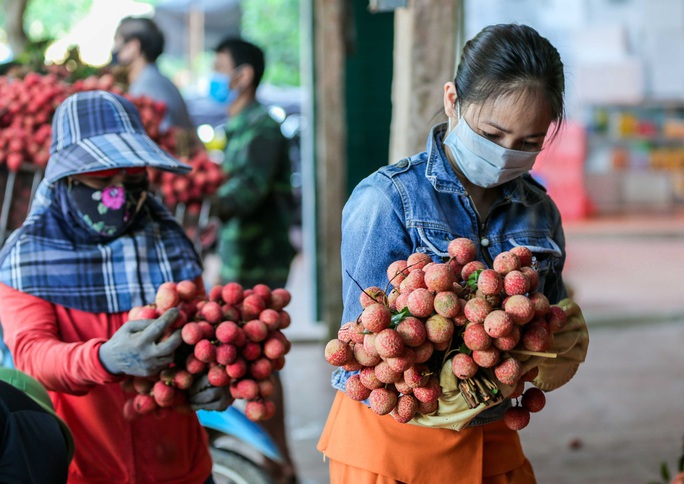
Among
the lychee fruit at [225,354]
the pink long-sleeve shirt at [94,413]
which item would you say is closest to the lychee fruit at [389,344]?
the lychee fruit at [225,354]

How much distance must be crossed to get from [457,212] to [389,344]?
0.49 m

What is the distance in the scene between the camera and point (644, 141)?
12.4 m

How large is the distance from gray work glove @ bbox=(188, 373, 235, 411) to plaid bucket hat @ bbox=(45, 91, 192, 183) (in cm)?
58

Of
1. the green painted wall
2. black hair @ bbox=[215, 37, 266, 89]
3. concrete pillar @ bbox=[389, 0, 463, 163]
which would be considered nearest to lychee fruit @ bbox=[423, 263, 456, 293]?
concrete pillar @ bbox=[389, 0, 463, 163]

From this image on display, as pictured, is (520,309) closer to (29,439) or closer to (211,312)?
(211,312)

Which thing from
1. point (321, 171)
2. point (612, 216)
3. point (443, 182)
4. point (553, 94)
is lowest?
point (612, 216)

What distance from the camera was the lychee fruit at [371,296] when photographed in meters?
1.63

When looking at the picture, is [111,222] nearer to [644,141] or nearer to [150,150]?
[150,150]

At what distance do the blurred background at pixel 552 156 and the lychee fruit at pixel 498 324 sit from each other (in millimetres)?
719

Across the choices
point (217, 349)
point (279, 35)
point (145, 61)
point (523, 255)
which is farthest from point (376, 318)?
point (279, 35)

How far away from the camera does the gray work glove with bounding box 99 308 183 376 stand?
190 centimetres

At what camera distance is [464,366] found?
1562mm

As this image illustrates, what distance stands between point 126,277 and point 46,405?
1.47 ft

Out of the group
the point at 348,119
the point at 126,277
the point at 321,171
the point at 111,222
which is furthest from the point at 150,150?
the point at 348,119
